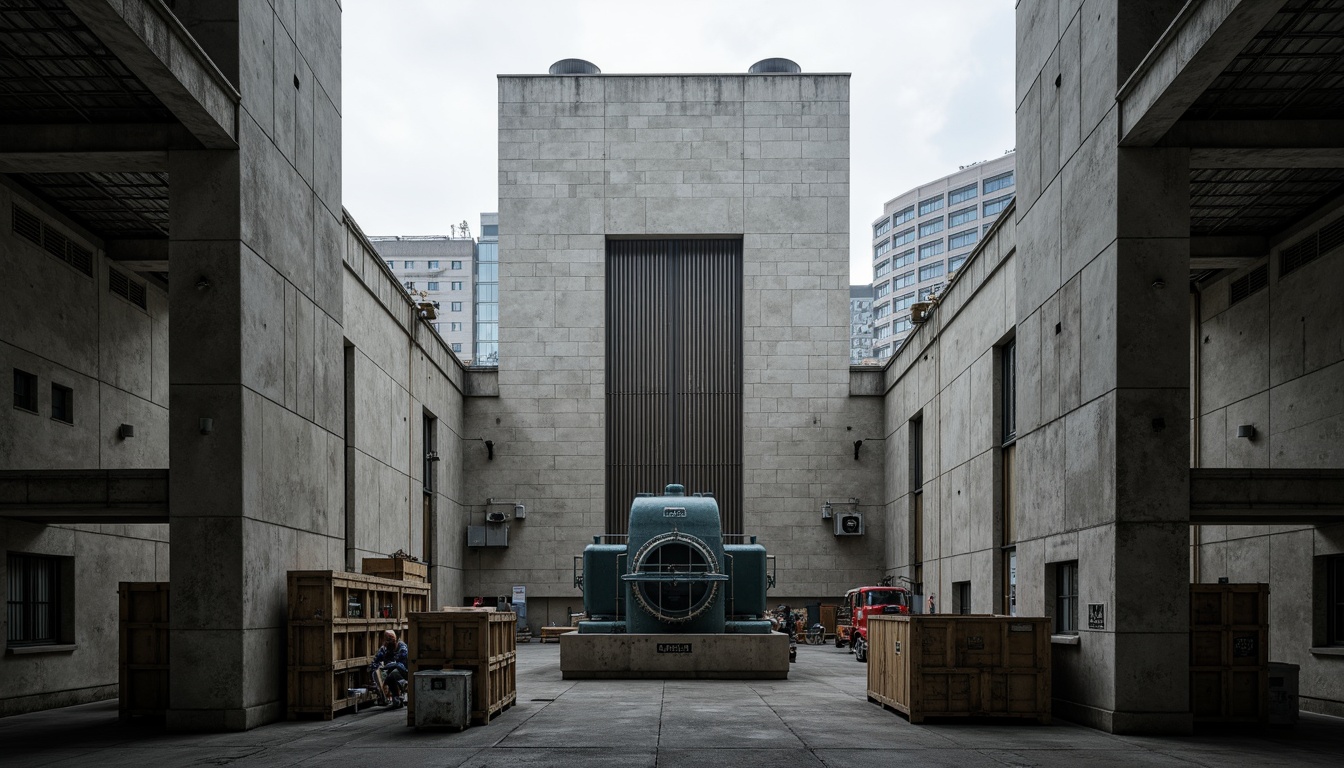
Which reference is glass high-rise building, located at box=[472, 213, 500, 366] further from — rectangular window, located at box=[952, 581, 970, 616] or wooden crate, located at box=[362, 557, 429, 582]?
wooden crate, located at box=[362, 557, 429, 582]

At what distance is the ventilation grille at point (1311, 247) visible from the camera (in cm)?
1955

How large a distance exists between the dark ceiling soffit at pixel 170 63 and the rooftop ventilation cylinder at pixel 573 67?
3004 centimetres

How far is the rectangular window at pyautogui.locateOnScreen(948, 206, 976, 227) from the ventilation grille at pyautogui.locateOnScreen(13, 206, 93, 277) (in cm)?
12132

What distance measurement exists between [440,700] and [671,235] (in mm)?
29702

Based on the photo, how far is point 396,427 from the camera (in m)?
33.4

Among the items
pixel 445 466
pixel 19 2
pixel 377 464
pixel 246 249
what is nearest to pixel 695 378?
pixel 445 466

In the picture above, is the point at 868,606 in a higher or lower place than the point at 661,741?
lower

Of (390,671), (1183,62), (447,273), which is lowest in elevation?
(390,671)

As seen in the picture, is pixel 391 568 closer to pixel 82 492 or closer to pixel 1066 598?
pixel 82 492

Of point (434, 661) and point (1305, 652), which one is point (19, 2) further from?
point (1305, 652)

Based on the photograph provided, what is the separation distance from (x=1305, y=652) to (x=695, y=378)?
26.9 metres

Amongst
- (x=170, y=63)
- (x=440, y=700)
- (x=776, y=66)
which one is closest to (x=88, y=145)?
(x=170, y=63)

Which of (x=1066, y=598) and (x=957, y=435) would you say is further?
(x=957, y=435)

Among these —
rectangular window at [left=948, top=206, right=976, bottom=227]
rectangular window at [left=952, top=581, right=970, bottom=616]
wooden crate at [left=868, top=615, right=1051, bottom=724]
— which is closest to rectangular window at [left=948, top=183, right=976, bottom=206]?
rectangular window at [left=948, top=206, right=976, bottom=227]
